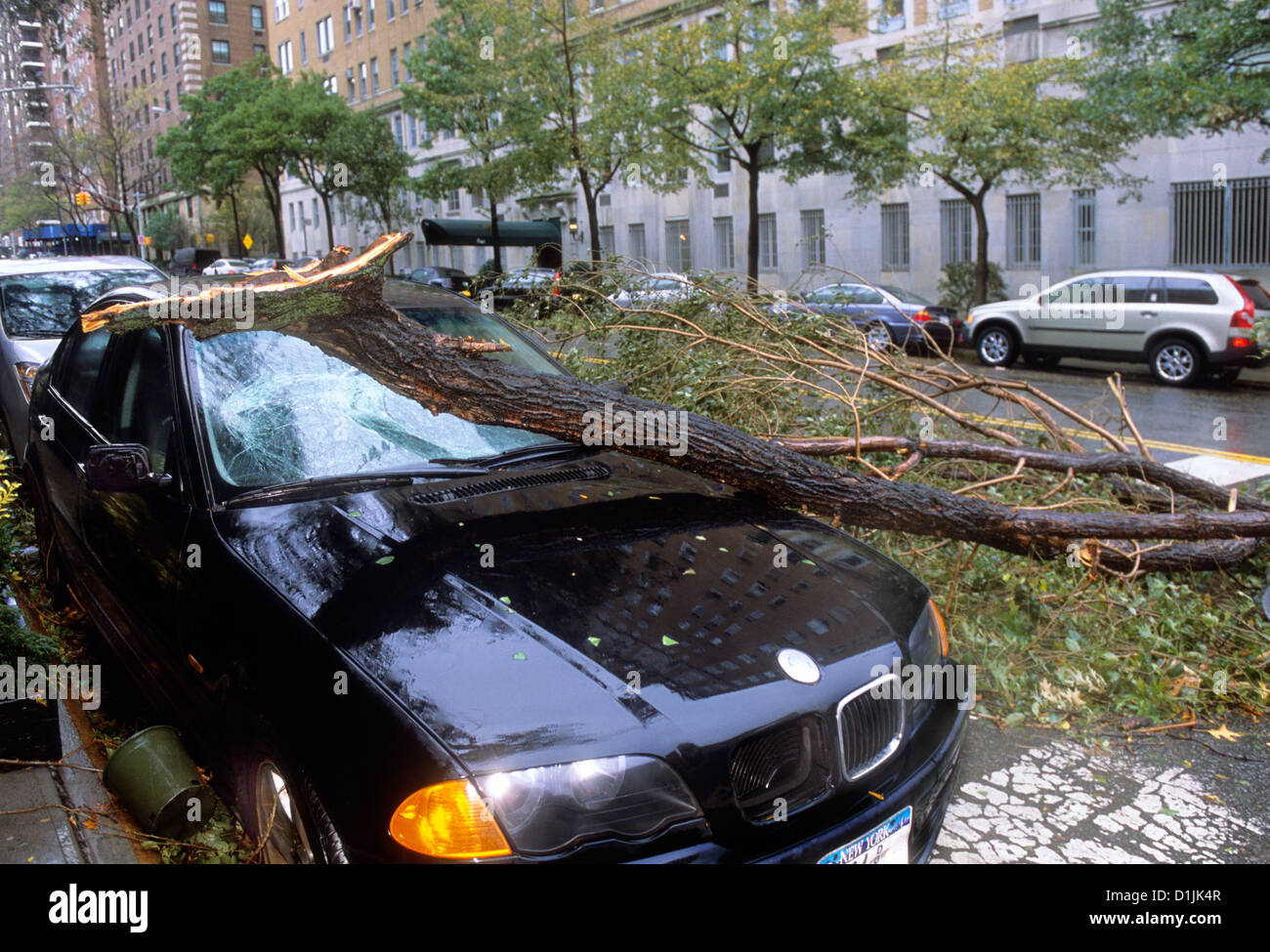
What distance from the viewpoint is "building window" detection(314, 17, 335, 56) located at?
193ft

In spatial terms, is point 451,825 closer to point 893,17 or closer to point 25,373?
point 25,373

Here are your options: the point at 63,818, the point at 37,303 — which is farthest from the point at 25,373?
the point at 63,818

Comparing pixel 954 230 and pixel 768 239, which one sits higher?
pixel 768 239

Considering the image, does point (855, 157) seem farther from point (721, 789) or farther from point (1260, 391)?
point (721, 789)

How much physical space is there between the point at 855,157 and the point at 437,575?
24873 mm

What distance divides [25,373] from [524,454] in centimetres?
562

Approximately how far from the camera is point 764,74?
76.1ft

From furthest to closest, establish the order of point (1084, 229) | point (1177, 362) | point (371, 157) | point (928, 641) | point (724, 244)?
point (371, 157), point (724, 244), point (1084, 229), point (1177, 362), point (928, 641)

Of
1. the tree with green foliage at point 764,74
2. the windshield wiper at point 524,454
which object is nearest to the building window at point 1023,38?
the tree with green foliage at point 764,74

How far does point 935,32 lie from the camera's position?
25.2 metres

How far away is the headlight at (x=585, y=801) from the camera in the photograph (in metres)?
2.04

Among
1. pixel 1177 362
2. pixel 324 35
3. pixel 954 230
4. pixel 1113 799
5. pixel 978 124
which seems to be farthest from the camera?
pixel 324 35

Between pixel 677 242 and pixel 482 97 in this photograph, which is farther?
pixel 677 242

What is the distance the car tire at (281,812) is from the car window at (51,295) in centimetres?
689
